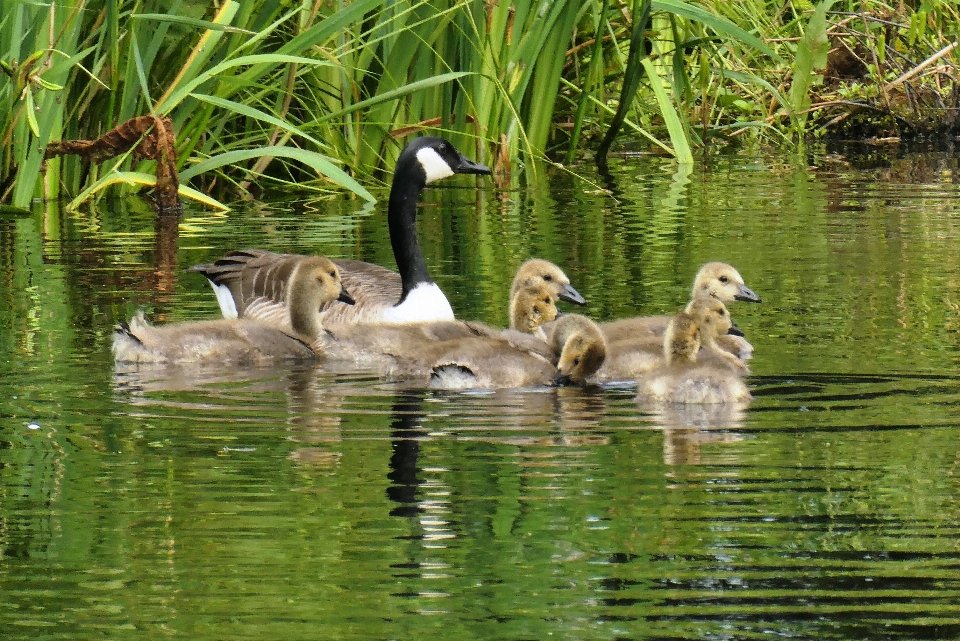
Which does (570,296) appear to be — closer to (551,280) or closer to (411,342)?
(551,280)

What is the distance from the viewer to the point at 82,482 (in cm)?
512

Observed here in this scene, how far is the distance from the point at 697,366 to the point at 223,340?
2055 mm

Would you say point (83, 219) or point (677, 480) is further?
point (83, 219)

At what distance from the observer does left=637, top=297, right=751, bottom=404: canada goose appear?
634 cm

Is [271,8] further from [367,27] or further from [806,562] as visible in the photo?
[806,562]

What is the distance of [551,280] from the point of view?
807cm

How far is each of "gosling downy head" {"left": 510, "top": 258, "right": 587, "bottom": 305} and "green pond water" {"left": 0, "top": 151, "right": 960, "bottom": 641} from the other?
37 centimetres

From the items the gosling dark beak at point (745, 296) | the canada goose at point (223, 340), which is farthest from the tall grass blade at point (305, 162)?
the gosling dark beak at point (745, 296)

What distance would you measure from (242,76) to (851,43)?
28.7ft

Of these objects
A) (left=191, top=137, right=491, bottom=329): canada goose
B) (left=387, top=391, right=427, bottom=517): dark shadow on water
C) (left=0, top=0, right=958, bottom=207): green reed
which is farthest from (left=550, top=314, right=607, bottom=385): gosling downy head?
(left=0, top=0, right=958, bottom=207): green reed

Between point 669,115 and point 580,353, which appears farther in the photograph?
point 669,115

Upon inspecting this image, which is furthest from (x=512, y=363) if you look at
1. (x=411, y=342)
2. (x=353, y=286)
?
(x=353, y=286)

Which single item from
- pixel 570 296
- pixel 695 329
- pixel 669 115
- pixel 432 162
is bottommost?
pixel 695 329

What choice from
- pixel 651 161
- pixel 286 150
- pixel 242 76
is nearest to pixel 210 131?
pixel 242 76
